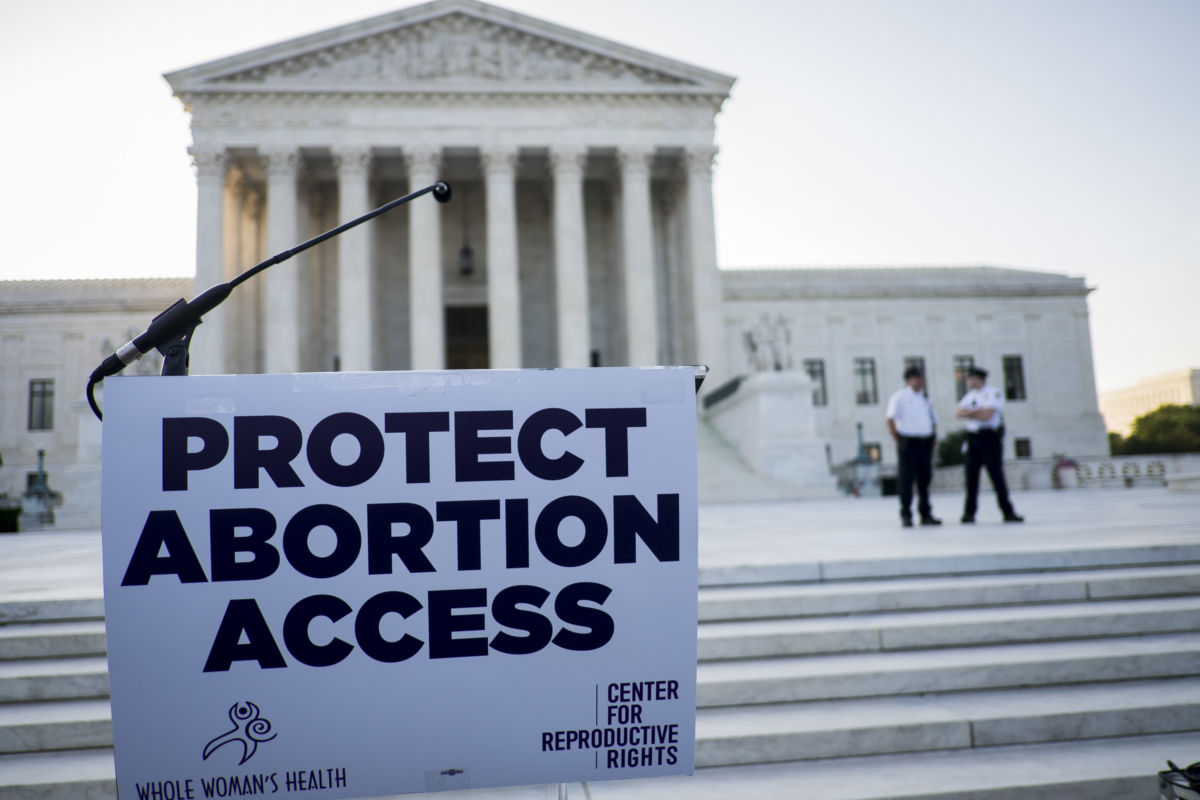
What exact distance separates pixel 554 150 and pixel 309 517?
33.2m

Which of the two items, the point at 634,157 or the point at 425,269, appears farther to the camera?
the point at 634,157

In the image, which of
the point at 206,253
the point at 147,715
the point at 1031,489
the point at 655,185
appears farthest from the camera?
the point at 655,185

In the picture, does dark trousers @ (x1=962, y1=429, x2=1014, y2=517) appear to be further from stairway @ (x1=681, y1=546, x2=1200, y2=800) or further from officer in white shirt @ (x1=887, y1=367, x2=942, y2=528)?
stairway @ (x1=681, y1=546, x2=1200, y2=800)

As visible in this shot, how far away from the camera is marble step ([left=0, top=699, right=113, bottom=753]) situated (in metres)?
4.24

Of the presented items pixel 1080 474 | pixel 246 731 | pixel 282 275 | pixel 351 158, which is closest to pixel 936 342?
pixel 1080 474

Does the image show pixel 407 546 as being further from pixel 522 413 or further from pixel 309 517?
pixel 522 413

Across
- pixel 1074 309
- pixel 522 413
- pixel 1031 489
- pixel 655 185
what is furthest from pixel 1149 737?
pixel 1074 309

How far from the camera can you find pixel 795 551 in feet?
24.3

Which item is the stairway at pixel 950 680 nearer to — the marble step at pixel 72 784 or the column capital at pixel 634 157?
the marble step at pixel 72 784

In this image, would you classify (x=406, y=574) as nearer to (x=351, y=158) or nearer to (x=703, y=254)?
(x=703, y=254)

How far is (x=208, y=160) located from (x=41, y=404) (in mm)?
17261

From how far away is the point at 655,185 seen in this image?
38.9 m

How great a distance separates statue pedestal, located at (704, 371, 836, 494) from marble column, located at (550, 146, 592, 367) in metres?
10.2

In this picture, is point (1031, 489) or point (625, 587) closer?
point (625, 587)
